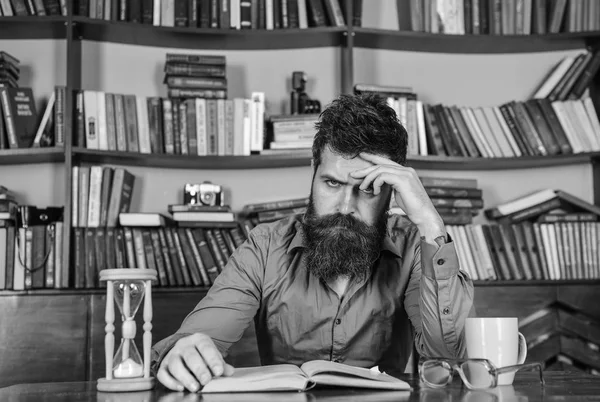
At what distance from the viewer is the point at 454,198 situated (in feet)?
10.1

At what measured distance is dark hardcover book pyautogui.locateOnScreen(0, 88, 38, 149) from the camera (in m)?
2.87

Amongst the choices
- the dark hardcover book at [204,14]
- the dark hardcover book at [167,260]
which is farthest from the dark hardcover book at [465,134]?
the dark hardcover book at [167,260]

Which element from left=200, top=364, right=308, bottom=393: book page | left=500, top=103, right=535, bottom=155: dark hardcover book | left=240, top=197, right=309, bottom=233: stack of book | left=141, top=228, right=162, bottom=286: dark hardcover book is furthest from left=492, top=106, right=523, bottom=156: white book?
left=200, top=364, right=308, bottom=393: book page

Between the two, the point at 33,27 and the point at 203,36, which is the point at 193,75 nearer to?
the point at 203,36

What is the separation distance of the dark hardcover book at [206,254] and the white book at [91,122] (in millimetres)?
500

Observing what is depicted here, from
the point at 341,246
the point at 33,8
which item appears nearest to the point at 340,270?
the point at 341,246

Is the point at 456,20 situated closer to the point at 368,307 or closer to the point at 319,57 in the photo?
the point at 319,57

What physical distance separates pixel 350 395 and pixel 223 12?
2129mm

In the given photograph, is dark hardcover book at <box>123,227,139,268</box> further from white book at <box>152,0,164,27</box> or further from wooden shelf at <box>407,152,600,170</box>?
wooden shelf at <box>407,152,600,170</box>

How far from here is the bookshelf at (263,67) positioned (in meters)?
2.76

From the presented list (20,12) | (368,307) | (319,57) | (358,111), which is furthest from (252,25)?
(368,307)

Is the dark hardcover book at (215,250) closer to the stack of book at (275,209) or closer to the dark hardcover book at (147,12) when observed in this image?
the stack of book at (275,209)

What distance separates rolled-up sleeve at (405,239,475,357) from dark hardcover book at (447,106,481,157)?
1481mm

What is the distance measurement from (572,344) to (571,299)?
0.57 feet
